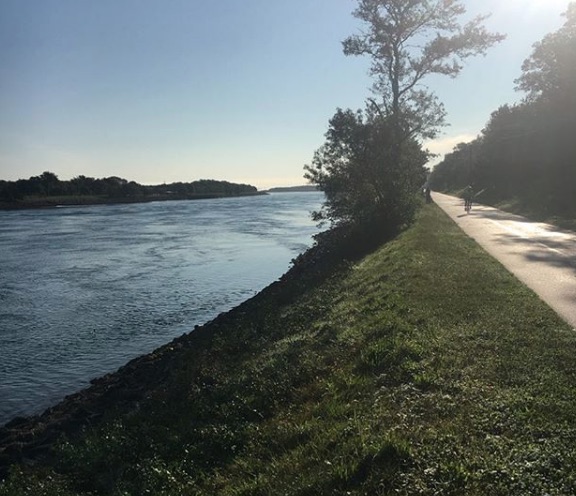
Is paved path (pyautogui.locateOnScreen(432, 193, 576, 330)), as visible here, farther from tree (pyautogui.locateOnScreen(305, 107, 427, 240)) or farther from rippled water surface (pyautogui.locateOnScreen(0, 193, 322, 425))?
rippled water surface (pyautogui.locateOnScreen(0, 193, 322, 425))

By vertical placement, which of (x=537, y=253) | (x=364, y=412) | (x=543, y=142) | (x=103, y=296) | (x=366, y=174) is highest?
(x=543, y=142)

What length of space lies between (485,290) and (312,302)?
14.1ft

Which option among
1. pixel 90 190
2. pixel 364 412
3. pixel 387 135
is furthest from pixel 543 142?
pixel 90 190

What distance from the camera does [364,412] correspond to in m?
6.23

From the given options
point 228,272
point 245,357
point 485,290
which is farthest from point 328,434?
point 228,272

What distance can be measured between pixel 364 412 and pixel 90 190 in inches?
5595

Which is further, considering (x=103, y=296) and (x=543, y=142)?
(x=543, y=142)

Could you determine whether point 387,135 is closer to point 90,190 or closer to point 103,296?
point 103,296

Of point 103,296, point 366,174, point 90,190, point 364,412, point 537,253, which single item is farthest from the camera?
point 90,190

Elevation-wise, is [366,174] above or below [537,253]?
above

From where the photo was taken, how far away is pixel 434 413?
5.82 meters

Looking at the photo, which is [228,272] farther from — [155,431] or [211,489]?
[211,489]

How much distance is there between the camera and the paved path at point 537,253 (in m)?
10.5

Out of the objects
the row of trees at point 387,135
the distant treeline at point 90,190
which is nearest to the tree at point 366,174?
the row of trees at point 387,135
